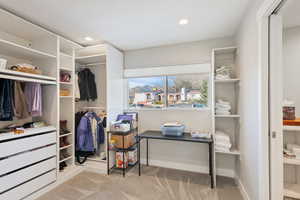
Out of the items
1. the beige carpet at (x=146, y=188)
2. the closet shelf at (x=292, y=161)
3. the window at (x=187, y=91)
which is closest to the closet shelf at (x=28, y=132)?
the beige carpet at (x=146, y=188)

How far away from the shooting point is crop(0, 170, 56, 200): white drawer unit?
5.71ft

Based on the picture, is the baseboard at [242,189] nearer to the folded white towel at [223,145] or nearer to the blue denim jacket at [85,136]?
the folded white towel at [223,145]

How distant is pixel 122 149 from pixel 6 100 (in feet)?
5.89

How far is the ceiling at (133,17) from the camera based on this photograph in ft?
5.61

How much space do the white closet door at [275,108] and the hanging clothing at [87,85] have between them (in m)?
2.97

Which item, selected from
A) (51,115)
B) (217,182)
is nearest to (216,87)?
(217,182)

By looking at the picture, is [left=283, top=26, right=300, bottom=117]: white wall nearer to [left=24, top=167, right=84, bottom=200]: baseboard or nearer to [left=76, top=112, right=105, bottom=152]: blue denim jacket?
[left=76, top=112, right=105, bottom=152]: blue denim jacket

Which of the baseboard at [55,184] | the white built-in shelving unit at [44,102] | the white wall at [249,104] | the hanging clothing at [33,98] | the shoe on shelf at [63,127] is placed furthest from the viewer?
the shoe on shelf at [63,127]

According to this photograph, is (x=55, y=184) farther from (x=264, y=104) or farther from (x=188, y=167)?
(x=264, y=104)

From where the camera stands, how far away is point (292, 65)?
2105 millimetres

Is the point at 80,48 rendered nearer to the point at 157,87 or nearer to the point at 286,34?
the point at 157,87

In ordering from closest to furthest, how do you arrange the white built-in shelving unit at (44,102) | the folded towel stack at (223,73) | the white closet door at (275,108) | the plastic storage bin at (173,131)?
the white closet door at (275,108)
the white built-in shelving unit at (44,102)
the folded towel stack at (223,73)
the plastic storage bin at (173,131)

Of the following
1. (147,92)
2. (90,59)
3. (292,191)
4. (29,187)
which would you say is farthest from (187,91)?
(29,187)

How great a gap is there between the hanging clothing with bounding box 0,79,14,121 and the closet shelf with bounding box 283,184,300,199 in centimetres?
378
